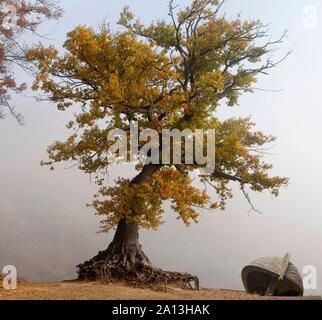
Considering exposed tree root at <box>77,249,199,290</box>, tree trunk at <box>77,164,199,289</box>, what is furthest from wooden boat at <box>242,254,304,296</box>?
exposed tree root at <box>77,249,199,290</box>

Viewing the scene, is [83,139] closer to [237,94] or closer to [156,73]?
[156,73]

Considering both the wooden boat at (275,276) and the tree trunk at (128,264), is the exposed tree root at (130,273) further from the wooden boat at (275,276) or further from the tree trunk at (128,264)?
the wooden boat at (275,276)

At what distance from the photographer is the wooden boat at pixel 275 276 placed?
75.1ft

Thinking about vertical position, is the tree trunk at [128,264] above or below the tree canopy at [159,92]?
below

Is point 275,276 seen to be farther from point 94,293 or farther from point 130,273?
point 94,293

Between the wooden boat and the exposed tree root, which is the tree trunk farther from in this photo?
the wooden boat

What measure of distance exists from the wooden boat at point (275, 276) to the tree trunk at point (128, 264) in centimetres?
429

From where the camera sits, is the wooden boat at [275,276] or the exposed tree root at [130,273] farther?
the wooden boat at [275,276]

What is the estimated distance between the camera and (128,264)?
19.8 metres

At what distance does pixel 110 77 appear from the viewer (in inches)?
686

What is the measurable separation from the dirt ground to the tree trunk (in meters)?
0.71

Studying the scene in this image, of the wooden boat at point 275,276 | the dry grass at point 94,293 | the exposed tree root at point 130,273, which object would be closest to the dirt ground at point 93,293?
the dry grass at point 94,293

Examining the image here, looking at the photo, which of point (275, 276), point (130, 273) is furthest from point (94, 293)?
point (275, 276)

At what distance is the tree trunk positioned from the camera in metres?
19.4
